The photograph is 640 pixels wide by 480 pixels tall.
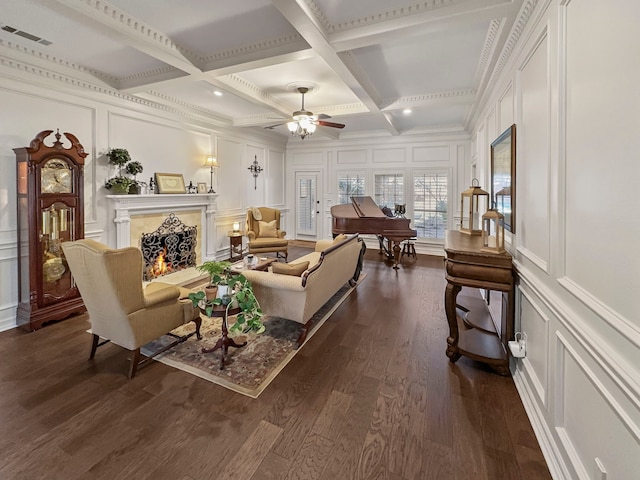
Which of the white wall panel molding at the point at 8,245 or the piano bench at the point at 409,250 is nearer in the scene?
the white wall panel molding at the point at 8,245

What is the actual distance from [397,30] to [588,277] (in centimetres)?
238

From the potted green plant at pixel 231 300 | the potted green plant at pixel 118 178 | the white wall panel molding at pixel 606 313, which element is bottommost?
the potted green plant at pixel 231 300

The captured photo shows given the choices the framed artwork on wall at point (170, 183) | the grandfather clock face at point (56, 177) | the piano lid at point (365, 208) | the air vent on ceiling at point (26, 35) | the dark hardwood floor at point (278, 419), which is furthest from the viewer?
the piano lid at point (365, 208)

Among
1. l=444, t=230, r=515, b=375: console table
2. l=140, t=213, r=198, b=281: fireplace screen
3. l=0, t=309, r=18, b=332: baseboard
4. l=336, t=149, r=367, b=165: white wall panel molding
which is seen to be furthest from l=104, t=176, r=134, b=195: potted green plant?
l=336, t=149, r=367, b=165: white wall panel molding

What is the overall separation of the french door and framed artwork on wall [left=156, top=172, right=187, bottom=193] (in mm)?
3871

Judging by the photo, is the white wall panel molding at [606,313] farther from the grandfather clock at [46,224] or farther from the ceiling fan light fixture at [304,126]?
the grandfather clock at [46,224]

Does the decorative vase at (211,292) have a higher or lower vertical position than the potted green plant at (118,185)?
lower

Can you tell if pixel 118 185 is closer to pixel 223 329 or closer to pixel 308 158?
pixel 223 329

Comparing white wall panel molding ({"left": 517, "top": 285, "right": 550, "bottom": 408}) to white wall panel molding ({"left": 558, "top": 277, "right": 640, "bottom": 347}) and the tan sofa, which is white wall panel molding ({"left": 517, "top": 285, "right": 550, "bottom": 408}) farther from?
the tan sofa

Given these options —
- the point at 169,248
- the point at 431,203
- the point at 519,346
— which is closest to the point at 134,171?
the point at 169,248

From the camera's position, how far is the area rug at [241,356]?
2395 millimetres

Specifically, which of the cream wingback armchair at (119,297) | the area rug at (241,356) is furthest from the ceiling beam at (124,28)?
the area rug at (241,356)

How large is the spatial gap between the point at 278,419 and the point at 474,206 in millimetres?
4833

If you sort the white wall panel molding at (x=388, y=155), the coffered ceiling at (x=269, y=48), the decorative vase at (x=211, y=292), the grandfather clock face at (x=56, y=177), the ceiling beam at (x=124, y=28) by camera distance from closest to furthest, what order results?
the ceiling beam at (x=124, y=28) → the coffered ceiling at (x=269, y=48) → the decorative vase at (x=211, y=292) → the grandfather clock face at (x=56, y=177) → the white wall panel molding at (x=388, y=155)
